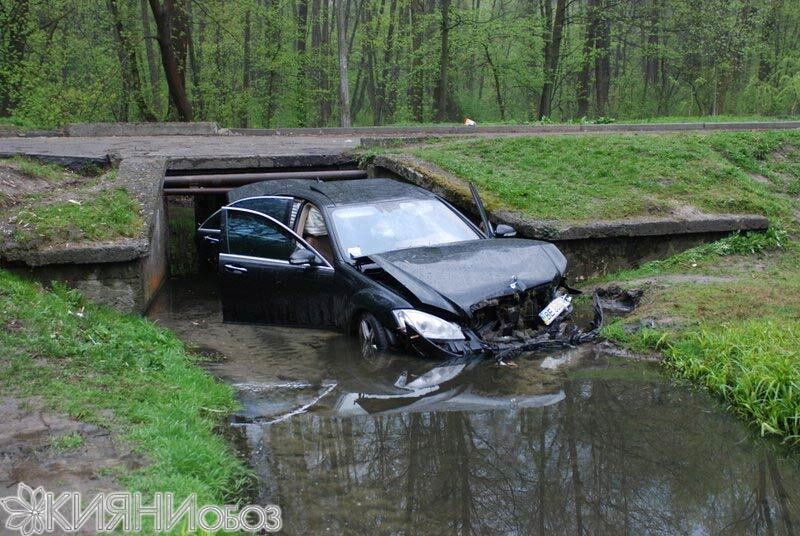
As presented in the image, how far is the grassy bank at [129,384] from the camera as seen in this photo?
4.50m

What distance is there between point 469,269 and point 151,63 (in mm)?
32714

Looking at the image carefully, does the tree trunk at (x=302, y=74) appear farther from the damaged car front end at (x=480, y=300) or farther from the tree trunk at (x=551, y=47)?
the damaged car front end at (x=480, y=300)

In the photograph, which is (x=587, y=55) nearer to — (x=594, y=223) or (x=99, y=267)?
(x=594, y=223)

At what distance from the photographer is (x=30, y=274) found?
8.49 m

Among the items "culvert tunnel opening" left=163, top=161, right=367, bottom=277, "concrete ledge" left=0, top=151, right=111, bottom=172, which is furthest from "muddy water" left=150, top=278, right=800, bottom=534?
"concrete ledge" left=0, top=151, right=111, bottom=172

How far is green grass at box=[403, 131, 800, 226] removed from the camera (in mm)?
10828

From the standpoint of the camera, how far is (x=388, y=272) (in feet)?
23.5

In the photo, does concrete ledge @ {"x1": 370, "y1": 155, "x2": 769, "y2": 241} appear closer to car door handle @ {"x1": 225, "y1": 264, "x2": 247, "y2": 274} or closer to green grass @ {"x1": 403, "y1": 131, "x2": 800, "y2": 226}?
green grass @ {"x1": 403, "y1": 131, "x2": 800, "y2": 226}

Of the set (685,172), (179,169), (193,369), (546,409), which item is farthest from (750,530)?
(179,169)

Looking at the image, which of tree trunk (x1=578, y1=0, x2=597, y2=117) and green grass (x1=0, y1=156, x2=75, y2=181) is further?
tree trunk (x1=578, y1=0, x2=597, y2=117)

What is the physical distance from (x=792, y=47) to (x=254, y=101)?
23.3 meters

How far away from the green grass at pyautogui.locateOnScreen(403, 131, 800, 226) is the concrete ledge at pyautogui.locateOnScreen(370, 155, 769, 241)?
24 cm

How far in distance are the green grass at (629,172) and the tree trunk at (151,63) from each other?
24232 mm

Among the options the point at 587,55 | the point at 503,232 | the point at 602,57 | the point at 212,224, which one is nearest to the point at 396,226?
the point at 503,232
